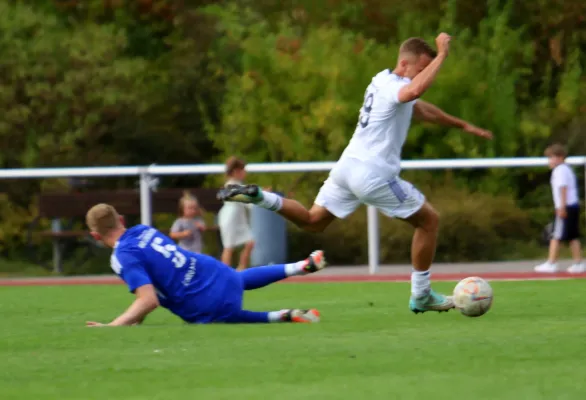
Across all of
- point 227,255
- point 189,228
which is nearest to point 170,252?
point 227,255

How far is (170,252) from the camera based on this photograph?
939 centimetres

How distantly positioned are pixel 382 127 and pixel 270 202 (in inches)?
39.2

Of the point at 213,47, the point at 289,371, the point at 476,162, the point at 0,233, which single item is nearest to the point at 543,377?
the point at 289,371

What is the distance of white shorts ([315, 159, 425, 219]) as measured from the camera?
10.2 meters

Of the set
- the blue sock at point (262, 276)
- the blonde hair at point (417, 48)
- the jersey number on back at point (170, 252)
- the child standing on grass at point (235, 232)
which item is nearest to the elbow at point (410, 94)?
the blonde hair at point (417, 48)

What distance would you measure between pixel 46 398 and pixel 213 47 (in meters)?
23.6

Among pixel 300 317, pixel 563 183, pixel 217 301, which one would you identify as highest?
pixel 217 301

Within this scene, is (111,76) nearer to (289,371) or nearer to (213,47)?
(213,47)

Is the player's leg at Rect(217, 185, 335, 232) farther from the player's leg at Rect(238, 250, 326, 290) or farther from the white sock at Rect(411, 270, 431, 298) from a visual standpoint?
the white sock at Rect(411, 270, 431, 298)

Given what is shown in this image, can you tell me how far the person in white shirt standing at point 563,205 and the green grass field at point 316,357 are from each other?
5882 millimetres

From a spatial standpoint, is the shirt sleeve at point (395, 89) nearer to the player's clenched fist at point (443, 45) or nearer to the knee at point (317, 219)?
the player's clenched fist at point (443, 45)

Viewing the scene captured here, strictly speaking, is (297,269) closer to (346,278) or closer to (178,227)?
(346,278)

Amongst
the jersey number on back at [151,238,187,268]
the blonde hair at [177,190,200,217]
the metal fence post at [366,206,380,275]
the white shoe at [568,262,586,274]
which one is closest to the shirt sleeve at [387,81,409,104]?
the jersey number on back at [151,238,187,268]

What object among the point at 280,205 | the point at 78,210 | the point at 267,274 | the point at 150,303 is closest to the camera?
the point at 150,303
